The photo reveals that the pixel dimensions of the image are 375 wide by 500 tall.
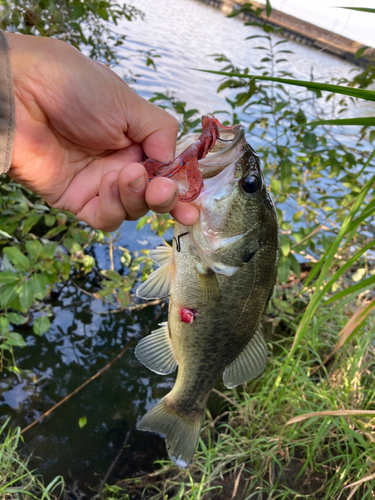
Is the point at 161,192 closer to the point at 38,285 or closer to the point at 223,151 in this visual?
the point at 223,151

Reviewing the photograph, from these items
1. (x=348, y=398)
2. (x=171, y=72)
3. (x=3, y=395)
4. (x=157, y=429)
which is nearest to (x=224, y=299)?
(x=157, y=429)

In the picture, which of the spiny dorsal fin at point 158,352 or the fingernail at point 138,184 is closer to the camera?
the fingernail at point 138,184

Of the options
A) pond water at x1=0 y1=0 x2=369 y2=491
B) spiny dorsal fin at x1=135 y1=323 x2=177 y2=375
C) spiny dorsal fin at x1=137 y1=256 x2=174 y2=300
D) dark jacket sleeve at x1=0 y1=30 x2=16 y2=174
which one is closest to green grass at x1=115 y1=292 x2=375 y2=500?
pond water at x1=0 y1=0 x2=369 y2=491

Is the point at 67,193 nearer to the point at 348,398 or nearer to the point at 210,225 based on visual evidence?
the point at 210,225

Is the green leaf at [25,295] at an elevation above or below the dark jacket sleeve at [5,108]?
below

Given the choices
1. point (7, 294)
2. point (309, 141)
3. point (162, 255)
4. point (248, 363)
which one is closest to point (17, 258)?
point (7, 294)

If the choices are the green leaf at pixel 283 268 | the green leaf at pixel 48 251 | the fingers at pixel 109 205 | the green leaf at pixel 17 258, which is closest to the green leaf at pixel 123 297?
the green leaf at pixel 48 251

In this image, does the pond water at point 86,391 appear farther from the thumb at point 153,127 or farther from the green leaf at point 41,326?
the green leaf at point 41,326

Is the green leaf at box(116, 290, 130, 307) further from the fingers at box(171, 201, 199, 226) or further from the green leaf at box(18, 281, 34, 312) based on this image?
the fingers at box(171, 201, 199, 226)
